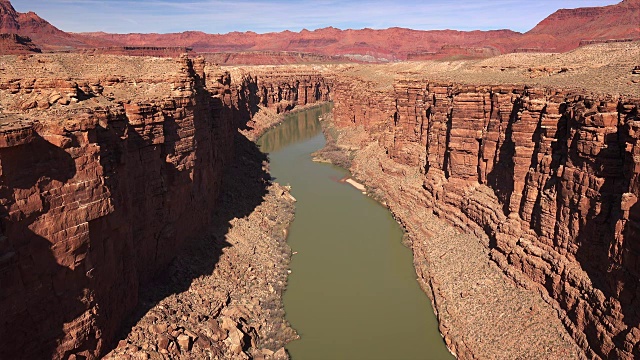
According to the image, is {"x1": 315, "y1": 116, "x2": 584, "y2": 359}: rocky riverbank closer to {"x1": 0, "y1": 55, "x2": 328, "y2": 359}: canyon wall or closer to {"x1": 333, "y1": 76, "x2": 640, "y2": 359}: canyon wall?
{"x1": 333, "y1": 76, "x2": 640, "y2": 359}: canyon wall

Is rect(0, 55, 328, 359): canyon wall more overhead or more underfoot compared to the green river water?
more overhead

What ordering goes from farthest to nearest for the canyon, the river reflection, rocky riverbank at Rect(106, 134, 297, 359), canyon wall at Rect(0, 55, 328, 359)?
the river reflection → rocky riverbank at Rect(106, 134, 297, 359) → the canyon → canyon wall at Rect(0, 55, 328, 359)

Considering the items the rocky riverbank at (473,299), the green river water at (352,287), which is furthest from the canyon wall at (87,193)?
the rocky riverbank at (473,299)

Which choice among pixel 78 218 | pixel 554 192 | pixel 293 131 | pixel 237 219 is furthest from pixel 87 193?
pixel 293 131

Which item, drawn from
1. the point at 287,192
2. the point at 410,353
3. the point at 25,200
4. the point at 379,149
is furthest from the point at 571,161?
the point at 379,149

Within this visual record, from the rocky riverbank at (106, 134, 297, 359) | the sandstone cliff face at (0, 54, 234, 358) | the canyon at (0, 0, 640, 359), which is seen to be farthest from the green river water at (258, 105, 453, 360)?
the sandstone cliff face at (0, 54, 234, 358)

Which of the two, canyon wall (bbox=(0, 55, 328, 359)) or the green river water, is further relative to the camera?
the green river water
